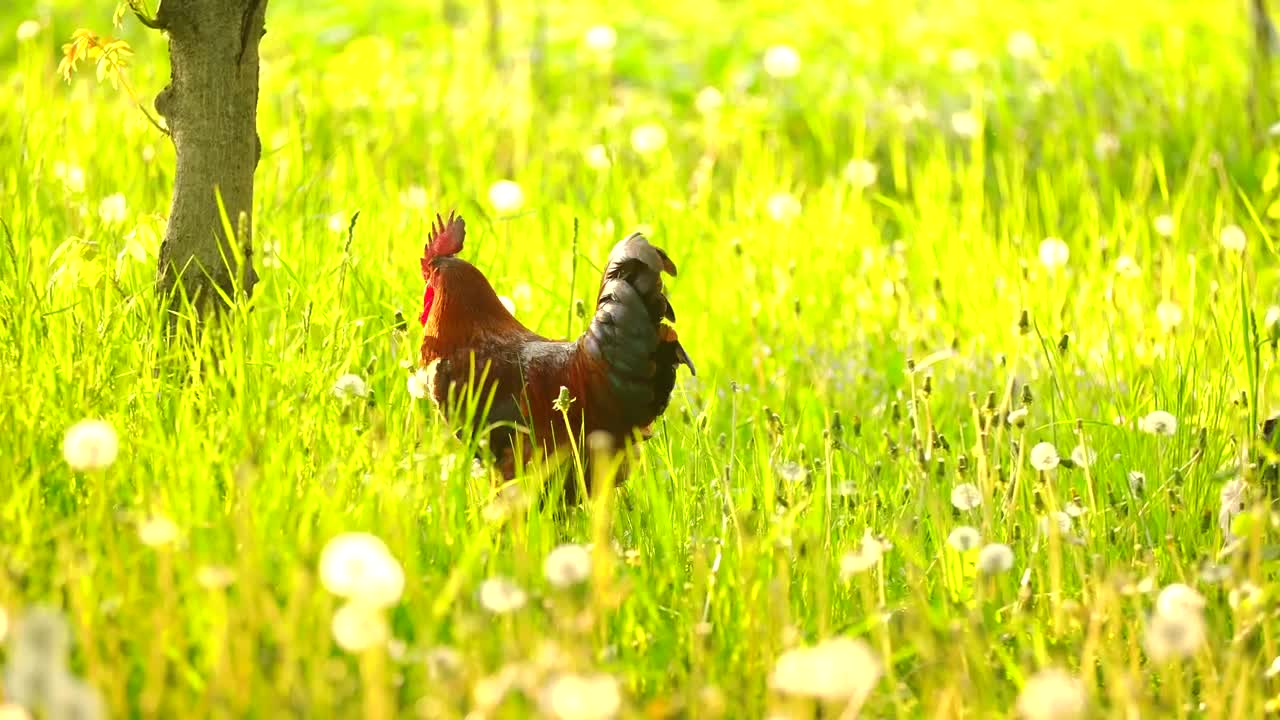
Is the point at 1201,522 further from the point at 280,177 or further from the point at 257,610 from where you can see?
the point at 280,177

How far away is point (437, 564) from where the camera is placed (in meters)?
2.59

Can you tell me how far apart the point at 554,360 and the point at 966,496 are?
89 cm

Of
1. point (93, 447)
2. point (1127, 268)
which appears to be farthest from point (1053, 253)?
point (93, 447)

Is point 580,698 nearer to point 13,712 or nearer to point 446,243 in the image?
point 13,712

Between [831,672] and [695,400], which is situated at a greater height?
[695,400]

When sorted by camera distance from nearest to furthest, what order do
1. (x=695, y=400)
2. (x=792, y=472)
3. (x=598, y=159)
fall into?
(x=792, y=472), (x=695, y=400), (x=598, y=159)

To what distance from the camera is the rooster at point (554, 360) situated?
9.34 feet

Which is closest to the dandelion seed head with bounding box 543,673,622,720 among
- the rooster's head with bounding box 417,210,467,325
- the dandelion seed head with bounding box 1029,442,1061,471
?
the dandelion seed head with bounding box 1029,442,1061,471

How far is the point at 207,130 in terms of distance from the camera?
332 centimetres

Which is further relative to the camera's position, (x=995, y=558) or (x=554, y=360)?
(x=554, y=360)

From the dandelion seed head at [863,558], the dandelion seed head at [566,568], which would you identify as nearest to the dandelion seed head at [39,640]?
the dandelion seed head at [566,568]

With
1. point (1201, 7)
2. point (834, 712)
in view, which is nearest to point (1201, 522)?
point (834, 712)

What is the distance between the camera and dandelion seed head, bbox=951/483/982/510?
284cm

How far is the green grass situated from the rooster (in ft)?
0.46
